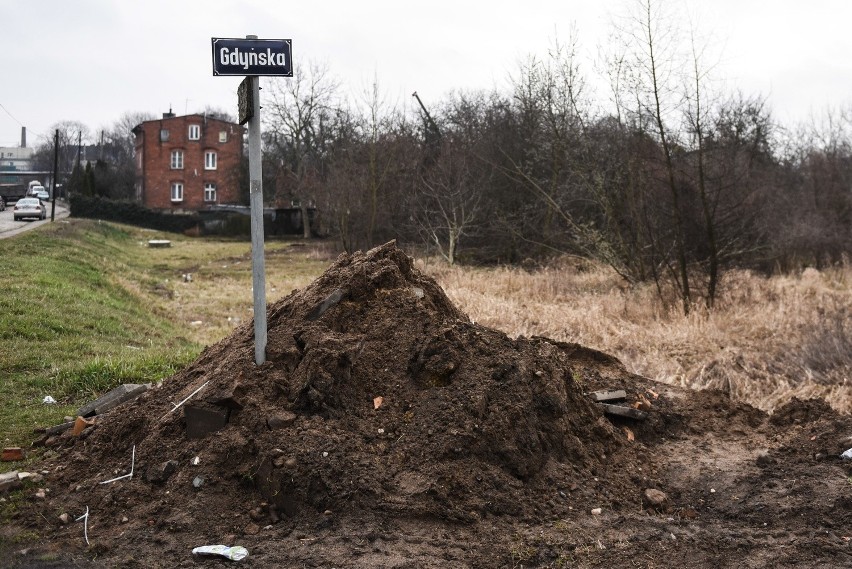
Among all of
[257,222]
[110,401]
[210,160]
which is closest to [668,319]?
[110,401]

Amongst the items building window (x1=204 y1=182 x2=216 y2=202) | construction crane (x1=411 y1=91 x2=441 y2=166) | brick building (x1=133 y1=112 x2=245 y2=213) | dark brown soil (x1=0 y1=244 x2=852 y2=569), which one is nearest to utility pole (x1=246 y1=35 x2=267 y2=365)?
dark brown soil (x1=0 y1=244 x2=852 y2=569)

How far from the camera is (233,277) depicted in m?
23.8

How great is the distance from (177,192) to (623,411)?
203 ft

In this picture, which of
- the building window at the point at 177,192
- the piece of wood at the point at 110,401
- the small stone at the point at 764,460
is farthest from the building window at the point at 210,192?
the small stone at the point at 764,460

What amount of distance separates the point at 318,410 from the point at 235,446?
51 cm

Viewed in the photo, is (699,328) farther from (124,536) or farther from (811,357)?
(124,536)

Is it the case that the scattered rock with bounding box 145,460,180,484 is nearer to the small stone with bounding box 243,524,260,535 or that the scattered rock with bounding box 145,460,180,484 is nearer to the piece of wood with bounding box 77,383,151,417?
the small stone with bounding box 243,524,260,535

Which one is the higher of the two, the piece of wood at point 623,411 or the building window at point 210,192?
the building window at point 210,192

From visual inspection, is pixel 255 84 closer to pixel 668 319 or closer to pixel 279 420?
pixel 279 420

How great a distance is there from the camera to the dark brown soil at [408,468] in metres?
3.87

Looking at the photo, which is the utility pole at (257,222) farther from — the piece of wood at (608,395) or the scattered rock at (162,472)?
the piece of wood at (608,395)

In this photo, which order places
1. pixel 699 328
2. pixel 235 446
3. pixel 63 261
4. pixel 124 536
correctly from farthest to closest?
1. pixel 63 261
2. pixel 699 328
3. pixel 235 446
4. pixel 124 536

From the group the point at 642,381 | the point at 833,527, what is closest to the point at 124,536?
the point at 833,527

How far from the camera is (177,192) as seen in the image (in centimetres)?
6303
